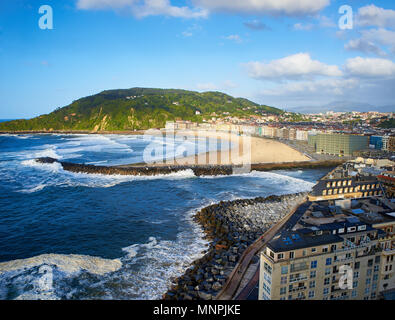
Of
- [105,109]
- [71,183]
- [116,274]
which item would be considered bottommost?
[116,274]

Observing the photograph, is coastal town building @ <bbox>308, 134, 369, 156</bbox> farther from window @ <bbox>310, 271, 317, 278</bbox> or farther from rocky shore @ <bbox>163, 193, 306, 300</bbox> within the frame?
window @ <bbox>310, 271, 317, 278</bbox>

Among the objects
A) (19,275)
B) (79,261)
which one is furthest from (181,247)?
(19,275)

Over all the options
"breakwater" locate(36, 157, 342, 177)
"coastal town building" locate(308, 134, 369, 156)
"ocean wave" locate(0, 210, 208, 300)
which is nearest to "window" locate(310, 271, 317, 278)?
"ocean wave" locate(0, 210, 208, 300)

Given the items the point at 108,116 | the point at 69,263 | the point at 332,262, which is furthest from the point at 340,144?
the point at 108,116

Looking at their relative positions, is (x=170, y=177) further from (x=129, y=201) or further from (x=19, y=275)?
(x=19, y=275)

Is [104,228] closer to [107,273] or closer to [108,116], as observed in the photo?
[107,273]
